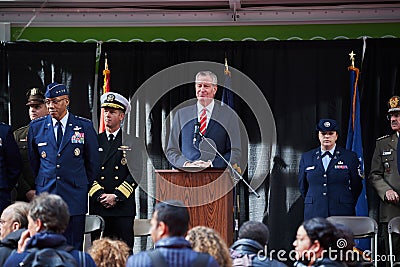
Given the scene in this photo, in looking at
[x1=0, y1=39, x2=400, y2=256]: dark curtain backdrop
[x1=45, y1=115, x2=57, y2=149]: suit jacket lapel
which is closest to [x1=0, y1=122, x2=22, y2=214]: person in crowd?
[x1=45, y1=115, x2=57, y2=149]: suit jacket lapel

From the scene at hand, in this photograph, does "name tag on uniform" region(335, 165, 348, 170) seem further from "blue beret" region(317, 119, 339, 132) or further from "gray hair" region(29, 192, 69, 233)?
"gray hair" region(29, 192, 69, 233)

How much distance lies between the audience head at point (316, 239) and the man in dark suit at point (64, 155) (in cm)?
246

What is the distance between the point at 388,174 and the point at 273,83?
4.84ft

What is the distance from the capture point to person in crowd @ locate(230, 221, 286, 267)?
494 centimetres

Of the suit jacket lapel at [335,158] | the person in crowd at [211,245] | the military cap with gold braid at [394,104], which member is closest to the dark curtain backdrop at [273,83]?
the military cap with gold braid at [394,104]

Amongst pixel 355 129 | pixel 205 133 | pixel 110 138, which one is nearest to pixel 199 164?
pixel 205 133

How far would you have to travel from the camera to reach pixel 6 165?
700 centimetres

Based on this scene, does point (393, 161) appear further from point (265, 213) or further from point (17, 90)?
point (17, 90)

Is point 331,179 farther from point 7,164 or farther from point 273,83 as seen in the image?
point 7,164

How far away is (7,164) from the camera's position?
23.0 ft

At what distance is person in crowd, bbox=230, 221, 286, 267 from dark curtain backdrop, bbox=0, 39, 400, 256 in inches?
137

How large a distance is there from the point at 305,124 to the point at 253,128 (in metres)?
0.52

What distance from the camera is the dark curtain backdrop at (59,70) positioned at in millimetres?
8727

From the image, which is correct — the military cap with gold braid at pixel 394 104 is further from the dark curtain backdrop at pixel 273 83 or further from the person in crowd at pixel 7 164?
the person in crowd at pixel 7 164
